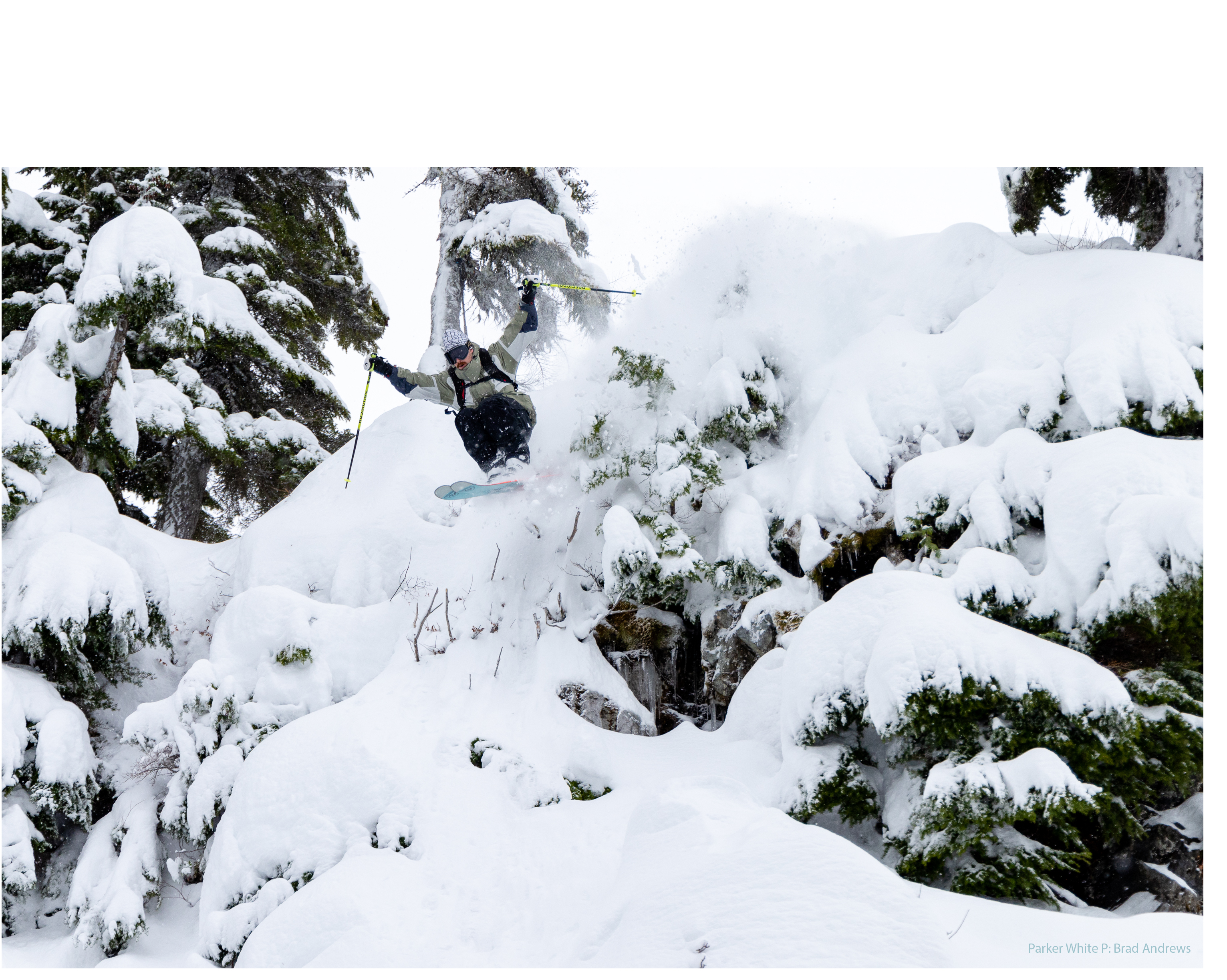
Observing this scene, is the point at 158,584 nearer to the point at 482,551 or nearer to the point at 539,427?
the point at 482,551

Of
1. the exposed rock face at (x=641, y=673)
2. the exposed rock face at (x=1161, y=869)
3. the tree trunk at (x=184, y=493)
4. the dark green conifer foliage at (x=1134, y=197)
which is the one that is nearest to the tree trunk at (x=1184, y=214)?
the dark green conifer foliage at (x=1134, y=197)

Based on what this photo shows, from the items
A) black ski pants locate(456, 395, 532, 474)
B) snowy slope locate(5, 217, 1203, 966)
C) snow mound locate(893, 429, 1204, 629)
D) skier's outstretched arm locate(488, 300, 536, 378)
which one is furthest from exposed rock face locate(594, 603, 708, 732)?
skier's outstretched arm locate(488, 300, 536, 378)

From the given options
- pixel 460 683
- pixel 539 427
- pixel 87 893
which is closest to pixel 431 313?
pixel 539 427

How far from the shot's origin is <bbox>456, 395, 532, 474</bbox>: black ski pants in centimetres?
782

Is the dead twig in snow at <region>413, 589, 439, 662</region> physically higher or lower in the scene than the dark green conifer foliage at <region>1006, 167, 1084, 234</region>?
lower

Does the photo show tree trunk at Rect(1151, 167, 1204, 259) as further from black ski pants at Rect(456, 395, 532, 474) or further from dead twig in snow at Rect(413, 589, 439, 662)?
dead twig in snow at Rect(413, 589, 439, 662)

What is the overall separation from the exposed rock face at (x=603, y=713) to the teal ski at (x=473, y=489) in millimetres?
2566

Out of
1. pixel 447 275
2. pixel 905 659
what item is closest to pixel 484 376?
pixel 447 275

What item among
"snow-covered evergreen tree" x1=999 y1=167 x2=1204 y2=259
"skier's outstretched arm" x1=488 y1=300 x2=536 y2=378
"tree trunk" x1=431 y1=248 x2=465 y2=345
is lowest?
"skier's outstretched arm" x1=488 y1=300 x2=536 y2=378

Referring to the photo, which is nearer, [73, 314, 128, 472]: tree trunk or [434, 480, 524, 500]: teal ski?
[73, 314, 128, 472]: tree trunk

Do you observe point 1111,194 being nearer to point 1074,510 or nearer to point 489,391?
point 1074,510

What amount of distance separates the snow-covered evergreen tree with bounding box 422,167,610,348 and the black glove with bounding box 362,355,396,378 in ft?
11.1

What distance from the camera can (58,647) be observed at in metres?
5.73

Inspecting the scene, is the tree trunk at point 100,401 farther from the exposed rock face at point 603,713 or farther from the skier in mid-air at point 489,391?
the exposed rock face at point 603,713
